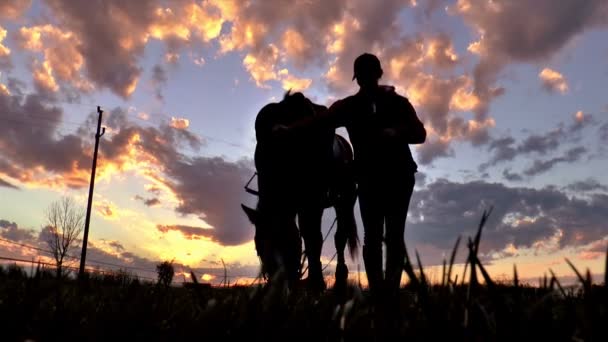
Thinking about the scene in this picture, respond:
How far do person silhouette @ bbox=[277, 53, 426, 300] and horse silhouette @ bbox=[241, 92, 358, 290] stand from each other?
Result: 480mm

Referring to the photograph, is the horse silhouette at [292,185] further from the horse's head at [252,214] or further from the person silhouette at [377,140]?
the person silhouette at [377,140]

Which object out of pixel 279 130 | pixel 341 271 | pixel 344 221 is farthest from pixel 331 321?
pixel 344 221

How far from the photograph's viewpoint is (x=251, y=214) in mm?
5742

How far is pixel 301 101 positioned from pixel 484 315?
491 centimetres

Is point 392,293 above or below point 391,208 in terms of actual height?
below

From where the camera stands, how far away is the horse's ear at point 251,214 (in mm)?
5698

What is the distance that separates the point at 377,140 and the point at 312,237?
1666 millimetres

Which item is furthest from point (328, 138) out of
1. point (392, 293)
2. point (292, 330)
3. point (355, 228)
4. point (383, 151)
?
point (292, 330)

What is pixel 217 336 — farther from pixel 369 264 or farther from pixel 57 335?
pixel 369 264

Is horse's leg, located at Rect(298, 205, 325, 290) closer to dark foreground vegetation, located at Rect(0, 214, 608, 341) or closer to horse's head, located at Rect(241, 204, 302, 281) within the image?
horse's head, located at Rect(241, 204, 302, 281)

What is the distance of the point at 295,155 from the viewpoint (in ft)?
19.7

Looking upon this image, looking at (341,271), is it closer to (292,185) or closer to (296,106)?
(292,185)

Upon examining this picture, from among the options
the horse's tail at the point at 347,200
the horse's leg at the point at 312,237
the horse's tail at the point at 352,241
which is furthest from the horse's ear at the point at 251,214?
the horse's tail at the point at 352,241

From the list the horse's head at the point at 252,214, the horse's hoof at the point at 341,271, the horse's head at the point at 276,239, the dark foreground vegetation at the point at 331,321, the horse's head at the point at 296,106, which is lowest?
the dark foreground vegetation at the point at 331,321
